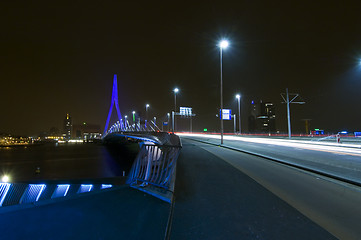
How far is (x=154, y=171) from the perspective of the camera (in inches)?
223

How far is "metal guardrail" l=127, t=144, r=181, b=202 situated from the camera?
5.12 metres

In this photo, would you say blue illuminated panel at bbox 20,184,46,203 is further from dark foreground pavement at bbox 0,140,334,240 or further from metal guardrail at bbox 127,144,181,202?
dark foreground pavement at bbox 0,140,334,240

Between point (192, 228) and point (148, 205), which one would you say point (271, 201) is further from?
point (148, 205)

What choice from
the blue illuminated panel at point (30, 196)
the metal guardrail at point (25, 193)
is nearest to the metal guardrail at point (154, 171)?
the metal guardrail at point (25, 193)

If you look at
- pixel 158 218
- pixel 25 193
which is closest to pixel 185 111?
pixel 25 193

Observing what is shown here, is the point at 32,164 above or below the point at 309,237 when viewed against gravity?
below

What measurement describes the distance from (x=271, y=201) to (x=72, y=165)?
166ft

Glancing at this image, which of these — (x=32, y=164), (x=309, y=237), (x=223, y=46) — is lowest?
(x=32, y=164)

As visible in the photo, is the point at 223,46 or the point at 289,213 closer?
the point at 289,213

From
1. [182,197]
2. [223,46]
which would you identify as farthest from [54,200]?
[223,46]

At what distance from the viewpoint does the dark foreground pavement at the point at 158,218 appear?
3.07m

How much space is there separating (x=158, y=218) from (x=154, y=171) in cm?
218

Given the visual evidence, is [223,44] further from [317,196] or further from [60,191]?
[60,191]

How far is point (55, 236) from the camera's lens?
2.94 meters
